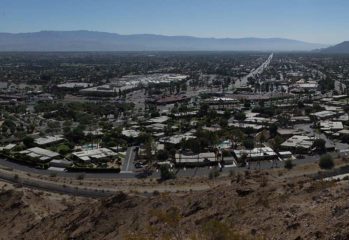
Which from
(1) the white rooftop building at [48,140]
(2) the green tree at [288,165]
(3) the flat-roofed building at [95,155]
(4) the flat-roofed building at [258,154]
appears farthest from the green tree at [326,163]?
(1) the white rooftop building at [48,140]

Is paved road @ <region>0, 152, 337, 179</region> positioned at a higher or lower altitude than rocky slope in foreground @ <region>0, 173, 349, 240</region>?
lower

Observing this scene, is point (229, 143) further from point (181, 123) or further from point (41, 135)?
point (41, 135)

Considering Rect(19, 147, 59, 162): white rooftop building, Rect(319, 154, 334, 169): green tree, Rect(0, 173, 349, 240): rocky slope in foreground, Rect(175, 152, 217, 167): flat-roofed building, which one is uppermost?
Rect(0, 173, 349, 240): rocky slope in foreground

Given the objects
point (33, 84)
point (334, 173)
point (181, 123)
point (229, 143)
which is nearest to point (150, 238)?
point (334, 173)

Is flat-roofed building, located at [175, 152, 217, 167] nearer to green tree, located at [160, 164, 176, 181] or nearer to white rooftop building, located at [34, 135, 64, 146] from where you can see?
green tree, located at [160, 164, 176, 181]

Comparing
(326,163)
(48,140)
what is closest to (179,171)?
(326,163)

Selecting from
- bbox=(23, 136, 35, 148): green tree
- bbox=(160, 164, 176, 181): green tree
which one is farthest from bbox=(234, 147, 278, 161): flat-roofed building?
bbox=(23, 136, 35, 148): green tree

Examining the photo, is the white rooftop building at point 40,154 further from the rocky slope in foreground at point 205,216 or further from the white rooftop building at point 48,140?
the rocky slope in foreground at point 205,216

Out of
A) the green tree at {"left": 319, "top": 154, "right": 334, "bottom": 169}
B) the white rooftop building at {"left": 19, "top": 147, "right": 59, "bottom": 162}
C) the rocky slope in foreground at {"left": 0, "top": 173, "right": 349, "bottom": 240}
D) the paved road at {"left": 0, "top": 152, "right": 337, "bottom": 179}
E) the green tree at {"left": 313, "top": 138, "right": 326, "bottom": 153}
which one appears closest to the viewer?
the rocky slope in foreground at {"left": 0, "top": 173, "right": 349, "bottom": 240}

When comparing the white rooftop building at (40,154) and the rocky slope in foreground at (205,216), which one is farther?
the white rooftop building at (40,154)

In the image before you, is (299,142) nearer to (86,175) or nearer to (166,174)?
(166,174)
